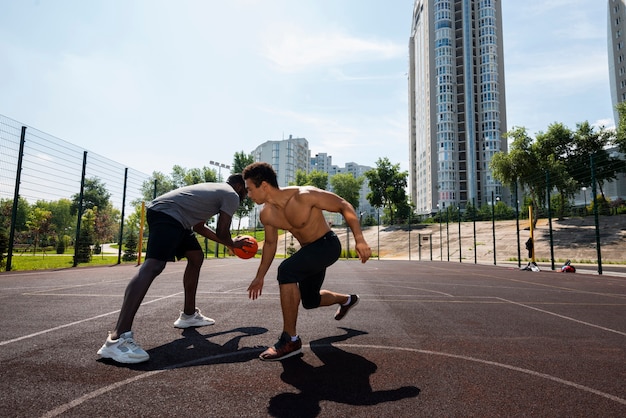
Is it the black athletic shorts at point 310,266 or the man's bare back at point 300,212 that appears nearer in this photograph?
the black athletic shorts at point 310,266

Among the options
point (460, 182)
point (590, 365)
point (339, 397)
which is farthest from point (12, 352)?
point (460, 182)

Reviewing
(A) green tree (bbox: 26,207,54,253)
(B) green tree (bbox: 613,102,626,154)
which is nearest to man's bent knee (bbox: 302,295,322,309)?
(A) green tree (bbox: 26,207,54,253)

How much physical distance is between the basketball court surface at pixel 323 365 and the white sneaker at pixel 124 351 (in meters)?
0.07

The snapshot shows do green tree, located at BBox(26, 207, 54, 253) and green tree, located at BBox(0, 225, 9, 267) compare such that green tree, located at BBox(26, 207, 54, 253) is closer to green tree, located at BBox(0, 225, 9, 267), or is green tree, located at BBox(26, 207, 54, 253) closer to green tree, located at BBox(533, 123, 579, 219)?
green tree, located at BBox(0, 225, 9, 267)

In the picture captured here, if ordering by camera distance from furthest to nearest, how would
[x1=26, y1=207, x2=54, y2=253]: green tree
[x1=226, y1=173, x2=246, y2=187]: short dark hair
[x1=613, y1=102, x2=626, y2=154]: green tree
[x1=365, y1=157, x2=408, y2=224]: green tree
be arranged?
[x1=365, y1=157, x2=408, y2=224]: green tree → [x1=613, y1=102, x2=626, y2=154]: green tree → [x1=26, y1=207, x2=54, y2=253]: green tree → [x1=226, y1=173, x2=246, y2=187]: short dark hair

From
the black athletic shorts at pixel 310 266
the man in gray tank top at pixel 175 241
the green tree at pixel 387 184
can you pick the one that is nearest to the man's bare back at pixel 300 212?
the black athletic shorts at pixel 310 266

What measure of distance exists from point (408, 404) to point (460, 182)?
90.9 meters

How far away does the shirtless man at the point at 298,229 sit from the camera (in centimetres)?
329

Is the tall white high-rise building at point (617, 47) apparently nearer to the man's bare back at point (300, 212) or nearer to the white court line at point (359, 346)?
the white court line at point (359, 346)

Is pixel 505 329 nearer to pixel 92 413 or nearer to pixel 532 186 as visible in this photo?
pixel 92 413

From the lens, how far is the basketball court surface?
6.91 feet

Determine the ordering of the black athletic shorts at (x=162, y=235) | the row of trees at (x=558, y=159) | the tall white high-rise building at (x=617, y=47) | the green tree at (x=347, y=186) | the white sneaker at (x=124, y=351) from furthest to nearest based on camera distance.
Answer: the green tree at (x=347, y=186) < the tall white high-rise building at (x=617, y=47) < the row of trees at (x=558, y=159) < the black athletic shorts at (x=162, y=235) < the white sneaker at (x=124, y=351)

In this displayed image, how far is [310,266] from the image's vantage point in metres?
3.38

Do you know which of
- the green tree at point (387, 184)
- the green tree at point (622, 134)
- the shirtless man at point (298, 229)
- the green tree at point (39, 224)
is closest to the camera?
the shirtless man at point (298, 229)
